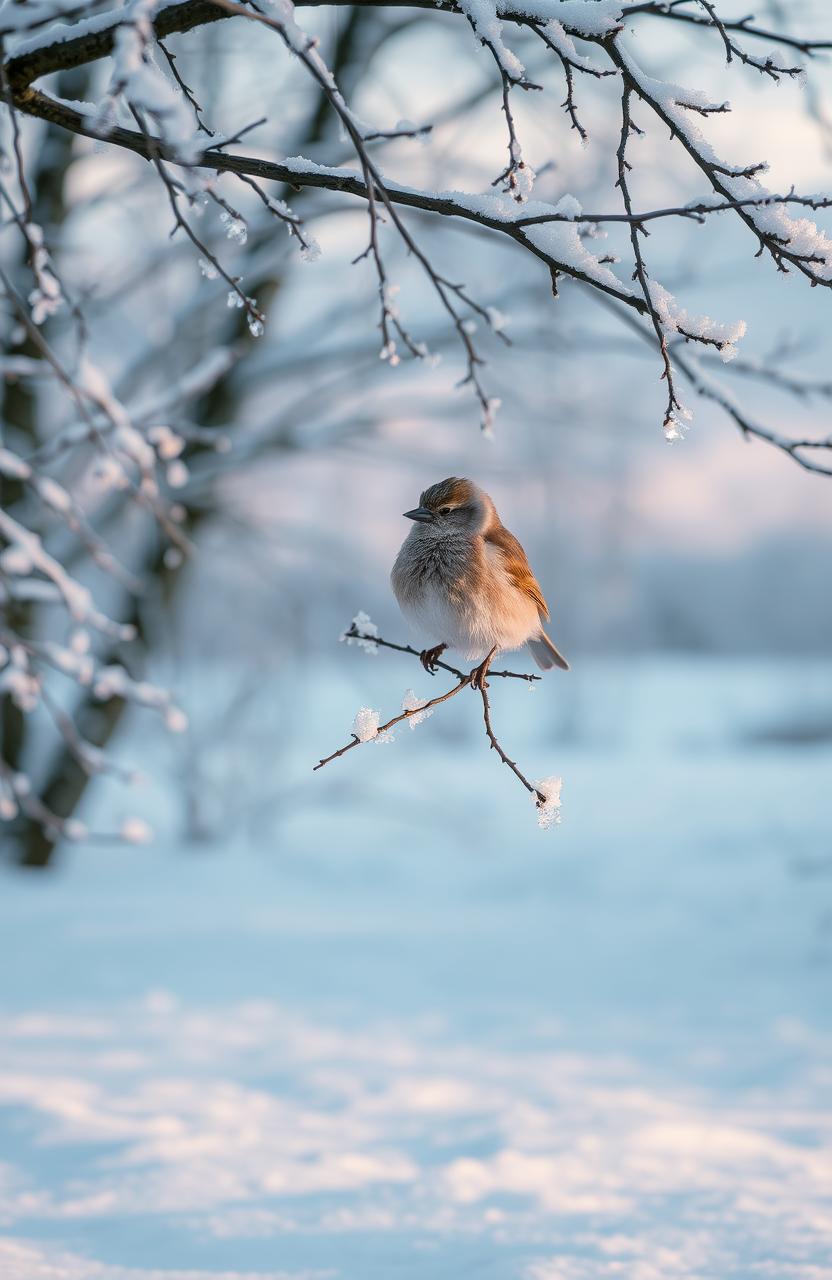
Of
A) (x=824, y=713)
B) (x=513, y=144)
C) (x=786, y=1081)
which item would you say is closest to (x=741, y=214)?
(x=513, y=144)

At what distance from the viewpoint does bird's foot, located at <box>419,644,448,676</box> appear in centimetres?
240

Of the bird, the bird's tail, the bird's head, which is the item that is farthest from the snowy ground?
the bird's head

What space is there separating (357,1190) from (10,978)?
3855 mm

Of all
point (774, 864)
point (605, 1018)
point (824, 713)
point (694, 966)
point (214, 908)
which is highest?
point (824, 713)

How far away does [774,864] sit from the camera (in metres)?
11.0

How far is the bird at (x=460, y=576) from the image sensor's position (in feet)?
7.39

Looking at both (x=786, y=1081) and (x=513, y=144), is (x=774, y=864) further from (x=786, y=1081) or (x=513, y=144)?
(x=513, y=144)

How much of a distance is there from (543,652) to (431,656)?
266 millimetres

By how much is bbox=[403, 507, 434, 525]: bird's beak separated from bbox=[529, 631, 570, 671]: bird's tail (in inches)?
17.0

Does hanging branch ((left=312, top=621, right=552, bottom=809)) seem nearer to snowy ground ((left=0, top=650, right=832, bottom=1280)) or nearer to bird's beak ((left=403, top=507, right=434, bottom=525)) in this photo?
bird's beak ((left=403, top=507, right=434, bottom=525))

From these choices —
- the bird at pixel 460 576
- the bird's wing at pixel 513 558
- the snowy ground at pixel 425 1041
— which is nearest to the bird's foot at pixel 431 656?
the bird at pixel 460 576

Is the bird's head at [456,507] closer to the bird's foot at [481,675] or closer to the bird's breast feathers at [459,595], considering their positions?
the bird's breast feathers at [459,595]

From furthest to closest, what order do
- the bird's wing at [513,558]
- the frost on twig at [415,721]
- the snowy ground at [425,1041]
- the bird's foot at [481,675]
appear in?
the snowy ground at [425,1041] < the bird's wing at [513,558] < the bird's foot at [481,675] < the frost on twig at [415,721]

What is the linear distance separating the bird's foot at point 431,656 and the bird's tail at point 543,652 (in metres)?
0.19
